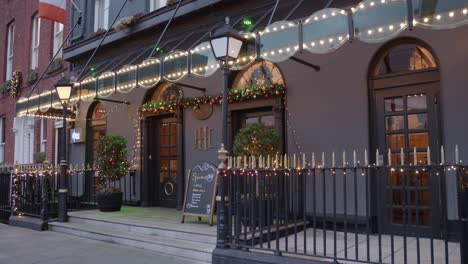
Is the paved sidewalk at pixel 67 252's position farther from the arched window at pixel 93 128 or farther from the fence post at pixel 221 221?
the arched window at pixel 93 128

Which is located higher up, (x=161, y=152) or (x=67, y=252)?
(x=161, y=152)

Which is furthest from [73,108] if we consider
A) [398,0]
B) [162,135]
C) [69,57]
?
[398,0]

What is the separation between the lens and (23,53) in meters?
17.8

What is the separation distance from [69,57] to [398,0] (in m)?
11.5

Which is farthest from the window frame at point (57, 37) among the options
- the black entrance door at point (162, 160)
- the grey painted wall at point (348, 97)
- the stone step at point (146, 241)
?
the grey painted wall at point (348, 97)

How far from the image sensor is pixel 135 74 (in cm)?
960

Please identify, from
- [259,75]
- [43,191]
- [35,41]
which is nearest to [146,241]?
[43,191]

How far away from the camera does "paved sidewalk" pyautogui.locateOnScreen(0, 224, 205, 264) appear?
6793 mm

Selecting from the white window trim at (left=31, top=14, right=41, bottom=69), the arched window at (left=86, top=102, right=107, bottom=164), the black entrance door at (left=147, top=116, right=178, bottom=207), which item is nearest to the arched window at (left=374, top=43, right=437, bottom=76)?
the black entrance door at (left=147, top=116, right=178, bottom=207)

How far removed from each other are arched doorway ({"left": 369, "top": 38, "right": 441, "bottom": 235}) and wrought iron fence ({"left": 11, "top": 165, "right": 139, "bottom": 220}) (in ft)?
22.6

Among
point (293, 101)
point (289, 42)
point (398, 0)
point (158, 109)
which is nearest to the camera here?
point (398, 0)

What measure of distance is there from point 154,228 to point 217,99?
10.9ft

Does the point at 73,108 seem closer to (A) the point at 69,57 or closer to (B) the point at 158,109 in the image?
(A) the point at 69,57

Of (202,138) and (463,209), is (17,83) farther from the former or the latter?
(463,209)
